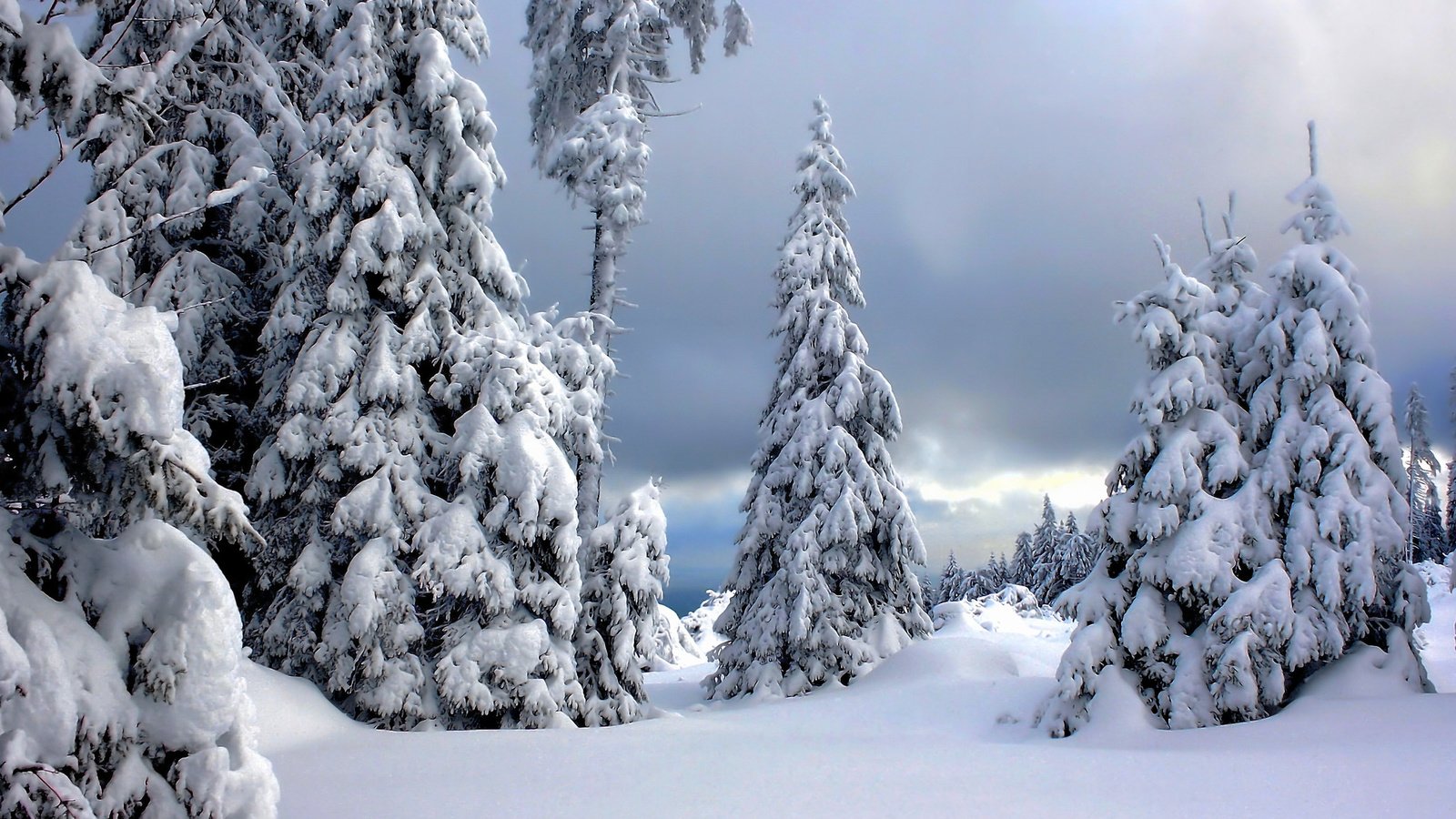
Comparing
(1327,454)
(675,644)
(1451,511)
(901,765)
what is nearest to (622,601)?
(901,765)

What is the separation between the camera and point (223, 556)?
11633 mm

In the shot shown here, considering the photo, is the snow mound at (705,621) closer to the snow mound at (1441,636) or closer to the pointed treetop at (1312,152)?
the snow mound at (1441,636)

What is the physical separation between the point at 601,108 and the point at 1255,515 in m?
11.8

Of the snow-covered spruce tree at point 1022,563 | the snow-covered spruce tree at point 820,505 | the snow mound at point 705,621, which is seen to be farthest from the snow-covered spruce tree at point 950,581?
the snow-covered spruce tree at point 820,505

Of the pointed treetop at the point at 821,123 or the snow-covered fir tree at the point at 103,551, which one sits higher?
the pointed treetop at the point at 821,123

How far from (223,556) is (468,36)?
854 centimetres

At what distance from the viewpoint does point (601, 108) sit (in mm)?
14125

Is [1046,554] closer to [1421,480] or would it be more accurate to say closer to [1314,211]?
[1421,480]

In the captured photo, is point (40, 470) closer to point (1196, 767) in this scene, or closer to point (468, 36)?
point (1196, 767)

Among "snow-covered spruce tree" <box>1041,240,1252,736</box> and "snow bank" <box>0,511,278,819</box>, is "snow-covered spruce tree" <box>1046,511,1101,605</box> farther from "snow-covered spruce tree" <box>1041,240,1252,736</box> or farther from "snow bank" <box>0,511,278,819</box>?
"snow bank" <box>0,511,278,819</box>

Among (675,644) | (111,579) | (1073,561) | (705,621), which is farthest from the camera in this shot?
(1073,561)

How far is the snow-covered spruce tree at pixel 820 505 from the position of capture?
52.5 ft

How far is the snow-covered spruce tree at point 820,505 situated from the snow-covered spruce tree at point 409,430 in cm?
636

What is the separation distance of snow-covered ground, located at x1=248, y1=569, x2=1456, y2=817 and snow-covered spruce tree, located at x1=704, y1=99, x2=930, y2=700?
4.59m
